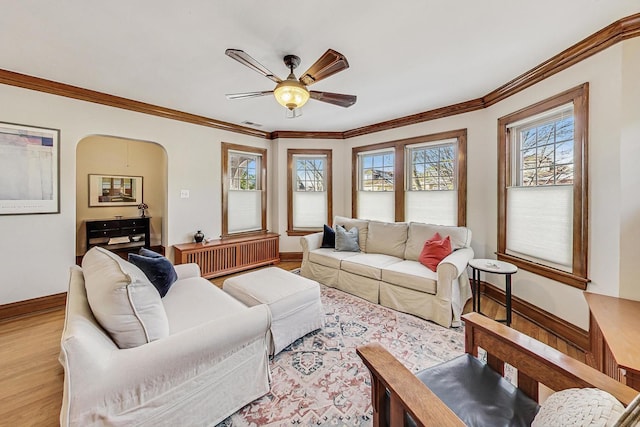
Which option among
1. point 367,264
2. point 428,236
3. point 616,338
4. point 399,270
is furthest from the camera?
point 428,236

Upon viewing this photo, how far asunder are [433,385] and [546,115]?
2955 mm

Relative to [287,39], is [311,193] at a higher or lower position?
lower

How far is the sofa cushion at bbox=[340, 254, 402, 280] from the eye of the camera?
314 cm

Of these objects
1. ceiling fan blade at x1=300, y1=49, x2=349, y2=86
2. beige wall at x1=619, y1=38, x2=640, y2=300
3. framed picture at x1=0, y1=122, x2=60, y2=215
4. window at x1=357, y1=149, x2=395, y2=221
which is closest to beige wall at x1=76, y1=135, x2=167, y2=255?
framed picture at x1=0, y1=122, x2=60, y2=215

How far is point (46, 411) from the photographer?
158 centimetres

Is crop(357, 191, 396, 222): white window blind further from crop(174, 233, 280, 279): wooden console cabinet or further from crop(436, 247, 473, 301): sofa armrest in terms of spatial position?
crop(436, 247, 473, 301): sofa armrest

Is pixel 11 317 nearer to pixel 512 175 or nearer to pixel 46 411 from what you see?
pixel 46 411

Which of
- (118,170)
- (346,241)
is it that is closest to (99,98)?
(118,170)

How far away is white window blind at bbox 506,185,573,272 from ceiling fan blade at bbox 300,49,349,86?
242cm

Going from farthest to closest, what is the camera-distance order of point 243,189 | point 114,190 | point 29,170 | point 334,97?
point 114,190 < point 243,189 < point 29,170 < point 334,97

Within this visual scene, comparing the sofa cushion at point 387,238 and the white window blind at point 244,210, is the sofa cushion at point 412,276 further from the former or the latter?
the white window blind at point 244,210

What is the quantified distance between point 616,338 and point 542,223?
5.32ft

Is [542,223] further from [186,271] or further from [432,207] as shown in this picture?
[186,271]

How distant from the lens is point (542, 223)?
8.74 feet
